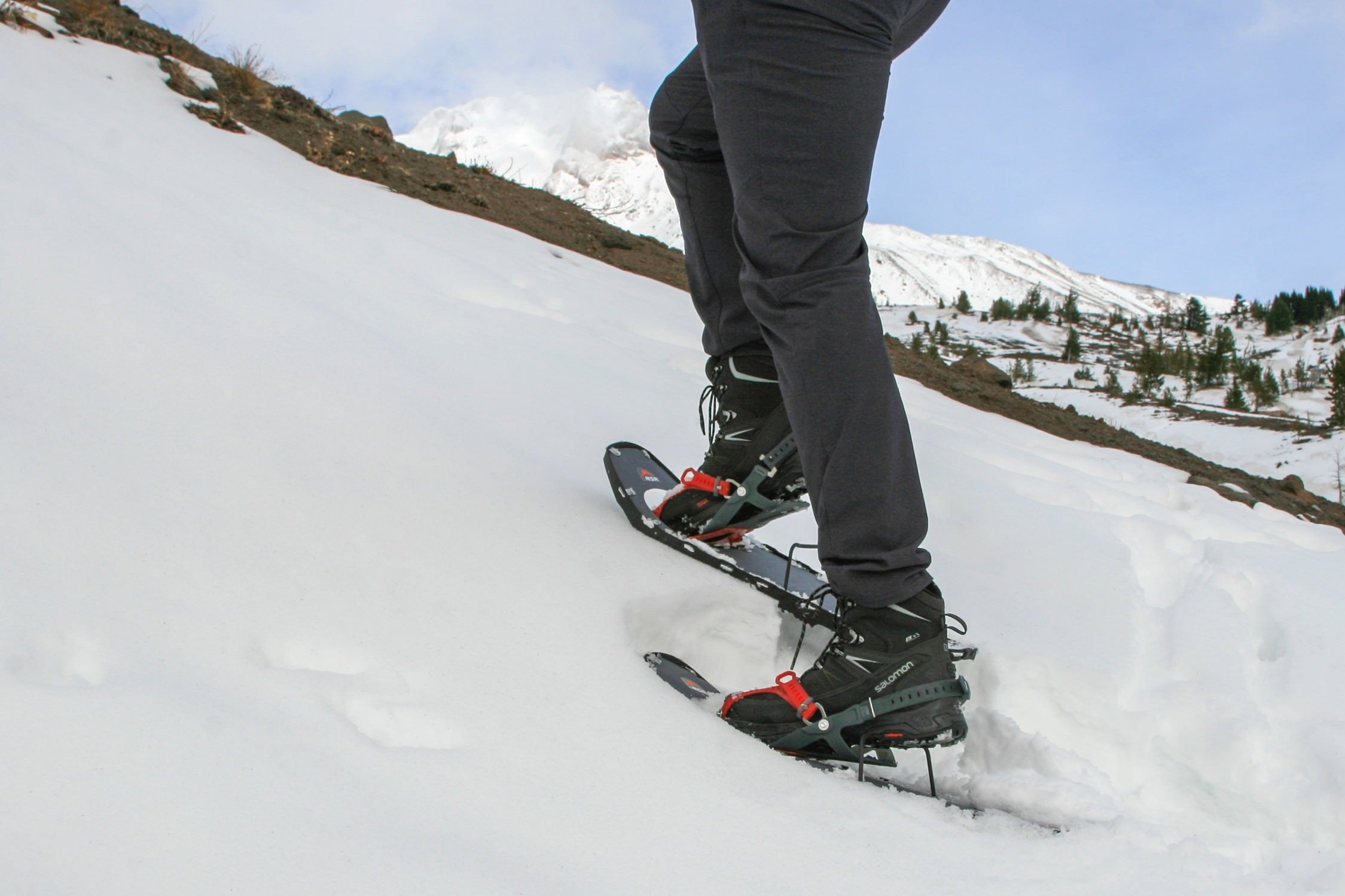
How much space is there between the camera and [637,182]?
106 m

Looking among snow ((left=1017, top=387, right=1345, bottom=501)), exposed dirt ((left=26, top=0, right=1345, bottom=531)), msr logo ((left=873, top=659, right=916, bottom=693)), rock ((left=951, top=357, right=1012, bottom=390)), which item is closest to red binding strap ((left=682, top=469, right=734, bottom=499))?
msr logo ((left=873, top=659, right=916, bottom=693))

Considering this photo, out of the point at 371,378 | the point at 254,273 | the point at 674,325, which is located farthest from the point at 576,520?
the point at 674,325

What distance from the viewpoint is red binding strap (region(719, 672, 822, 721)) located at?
104cm

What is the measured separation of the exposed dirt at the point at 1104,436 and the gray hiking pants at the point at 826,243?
374 centimetres

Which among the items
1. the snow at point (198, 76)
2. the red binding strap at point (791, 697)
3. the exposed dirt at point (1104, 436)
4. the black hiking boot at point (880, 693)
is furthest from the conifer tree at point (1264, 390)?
the red binding strap at point (791, 697)

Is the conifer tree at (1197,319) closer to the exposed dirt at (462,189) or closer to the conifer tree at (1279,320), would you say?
the conifer tree at (1279,320)

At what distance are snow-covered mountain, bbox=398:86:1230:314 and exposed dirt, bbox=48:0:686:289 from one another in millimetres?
84117

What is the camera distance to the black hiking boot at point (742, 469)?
1428 millimetres

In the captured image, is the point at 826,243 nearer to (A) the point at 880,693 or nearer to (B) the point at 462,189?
(A) the point at 880,693

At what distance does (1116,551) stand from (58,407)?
7.07ft

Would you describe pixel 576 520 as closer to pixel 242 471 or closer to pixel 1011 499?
pixel 242 471

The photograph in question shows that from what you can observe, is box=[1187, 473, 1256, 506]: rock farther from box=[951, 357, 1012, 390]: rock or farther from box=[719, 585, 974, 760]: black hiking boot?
box=[719, 585, 974, 760]: black hiking boot

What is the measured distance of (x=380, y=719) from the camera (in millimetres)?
877

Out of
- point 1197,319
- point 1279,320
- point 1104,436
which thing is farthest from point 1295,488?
point 1197,319
